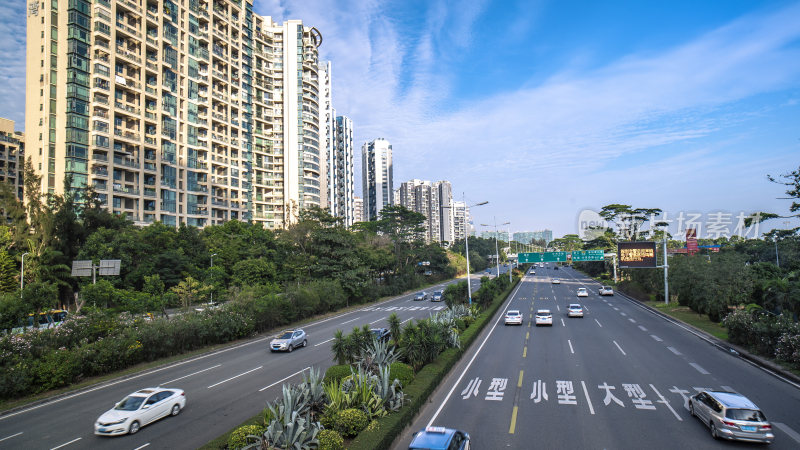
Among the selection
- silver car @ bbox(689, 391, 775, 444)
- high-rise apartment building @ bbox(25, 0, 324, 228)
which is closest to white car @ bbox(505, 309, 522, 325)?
silver car @ bbox(689, 391, 775, 444)

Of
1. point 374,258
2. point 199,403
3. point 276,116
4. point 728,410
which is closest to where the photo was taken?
point 728,410

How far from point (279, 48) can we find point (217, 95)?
23099mm

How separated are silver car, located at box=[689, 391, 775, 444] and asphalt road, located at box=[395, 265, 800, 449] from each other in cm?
39

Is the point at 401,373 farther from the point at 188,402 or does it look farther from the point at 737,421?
the point at 737,421

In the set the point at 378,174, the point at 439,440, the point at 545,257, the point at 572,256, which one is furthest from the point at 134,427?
the point at 378,174

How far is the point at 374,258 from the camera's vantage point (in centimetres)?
5644

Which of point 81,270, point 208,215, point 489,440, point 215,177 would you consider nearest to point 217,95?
point 215,177

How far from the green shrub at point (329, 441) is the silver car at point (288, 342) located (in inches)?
658

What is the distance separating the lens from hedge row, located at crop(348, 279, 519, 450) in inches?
438

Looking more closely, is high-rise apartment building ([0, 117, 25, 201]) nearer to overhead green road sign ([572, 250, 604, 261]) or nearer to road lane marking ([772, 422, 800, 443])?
overhead green road sign ([572, 250, 604, 261])

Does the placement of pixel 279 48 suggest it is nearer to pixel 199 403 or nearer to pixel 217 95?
pixel 217 95

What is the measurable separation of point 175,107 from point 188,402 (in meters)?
60.4

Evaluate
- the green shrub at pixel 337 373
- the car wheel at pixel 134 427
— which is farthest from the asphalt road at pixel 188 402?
the green shrub at pixel 337 373

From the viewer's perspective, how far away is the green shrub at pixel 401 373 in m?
16.4
